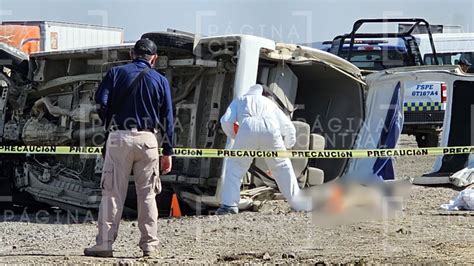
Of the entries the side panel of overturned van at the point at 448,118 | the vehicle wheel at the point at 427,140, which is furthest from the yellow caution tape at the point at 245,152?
the vehicle wheel at the point at 427,140

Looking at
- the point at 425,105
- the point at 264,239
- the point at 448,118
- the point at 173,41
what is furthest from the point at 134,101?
the point at 425,105

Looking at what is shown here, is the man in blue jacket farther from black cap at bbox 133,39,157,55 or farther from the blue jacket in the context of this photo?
black cap at bbox 133,39,157,55

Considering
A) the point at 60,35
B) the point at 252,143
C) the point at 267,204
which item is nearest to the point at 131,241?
the point at 252,143

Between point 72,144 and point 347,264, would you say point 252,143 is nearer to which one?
point 72,144

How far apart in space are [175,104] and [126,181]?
3.22 metres

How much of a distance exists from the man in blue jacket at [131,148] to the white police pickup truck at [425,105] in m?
10.8

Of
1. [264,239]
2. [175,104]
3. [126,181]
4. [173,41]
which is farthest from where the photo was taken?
[175,104]

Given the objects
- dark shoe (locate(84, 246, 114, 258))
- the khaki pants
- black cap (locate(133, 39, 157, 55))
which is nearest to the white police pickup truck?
black cap (locate(133, 39, 157, 55))

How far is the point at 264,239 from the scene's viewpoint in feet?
26.4

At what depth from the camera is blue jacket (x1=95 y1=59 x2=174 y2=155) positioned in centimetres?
710

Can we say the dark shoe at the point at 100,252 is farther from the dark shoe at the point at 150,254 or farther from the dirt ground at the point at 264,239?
the dark shoe at the point at 150,254

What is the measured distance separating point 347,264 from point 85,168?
4780 millimetres

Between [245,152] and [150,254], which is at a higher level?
[245,152]

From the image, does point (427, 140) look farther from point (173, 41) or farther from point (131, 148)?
point (131, 148)
